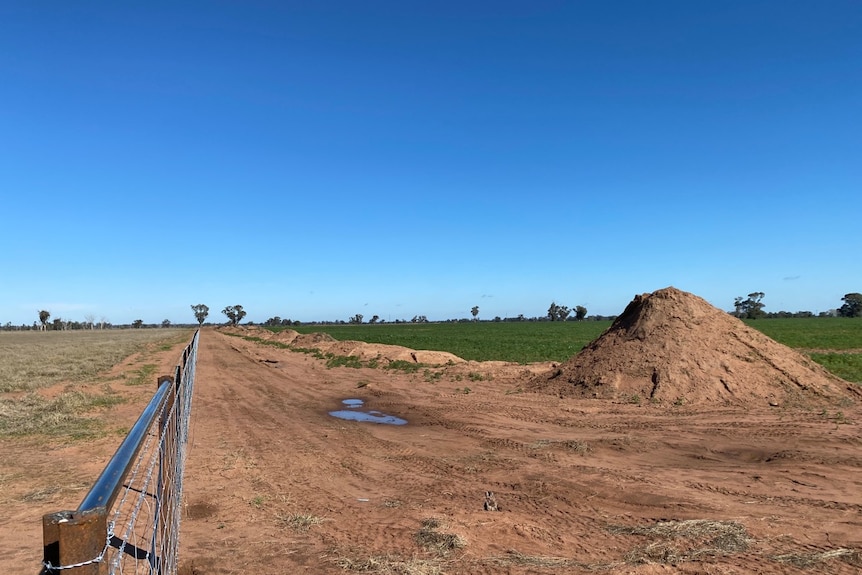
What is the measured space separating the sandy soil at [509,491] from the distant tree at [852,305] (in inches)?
6634

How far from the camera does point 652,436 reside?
11.2 m

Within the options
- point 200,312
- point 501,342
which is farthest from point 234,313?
point 501,342

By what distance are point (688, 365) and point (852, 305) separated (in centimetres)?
16996

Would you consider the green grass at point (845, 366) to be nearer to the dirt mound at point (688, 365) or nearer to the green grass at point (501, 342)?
the dirt mound at point (688, 365)

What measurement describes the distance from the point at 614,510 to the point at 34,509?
24.5 ft

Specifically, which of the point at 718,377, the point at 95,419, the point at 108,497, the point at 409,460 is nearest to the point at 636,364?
the point at 718,377

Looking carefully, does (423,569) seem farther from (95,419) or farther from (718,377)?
(718,377)

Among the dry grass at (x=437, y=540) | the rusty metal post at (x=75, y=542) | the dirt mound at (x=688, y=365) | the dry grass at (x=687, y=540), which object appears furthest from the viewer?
the dirt mound at (x=688, y=365)

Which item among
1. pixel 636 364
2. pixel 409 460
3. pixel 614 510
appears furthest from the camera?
pixel 636 364

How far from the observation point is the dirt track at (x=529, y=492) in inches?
211

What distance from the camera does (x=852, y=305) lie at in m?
146

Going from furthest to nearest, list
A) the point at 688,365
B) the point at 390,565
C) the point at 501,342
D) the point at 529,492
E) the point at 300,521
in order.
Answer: the point at 501,342 → the point at 688,365 → the point at 529,492 → the point at 300,521 → the point at 390,565

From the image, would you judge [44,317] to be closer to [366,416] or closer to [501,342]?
[501,342]

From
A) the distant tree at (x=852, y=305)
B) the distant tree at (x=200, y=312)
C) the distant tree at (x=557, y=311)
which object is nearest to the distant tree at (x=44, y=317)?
the distant tree at (x=200, y=312)
